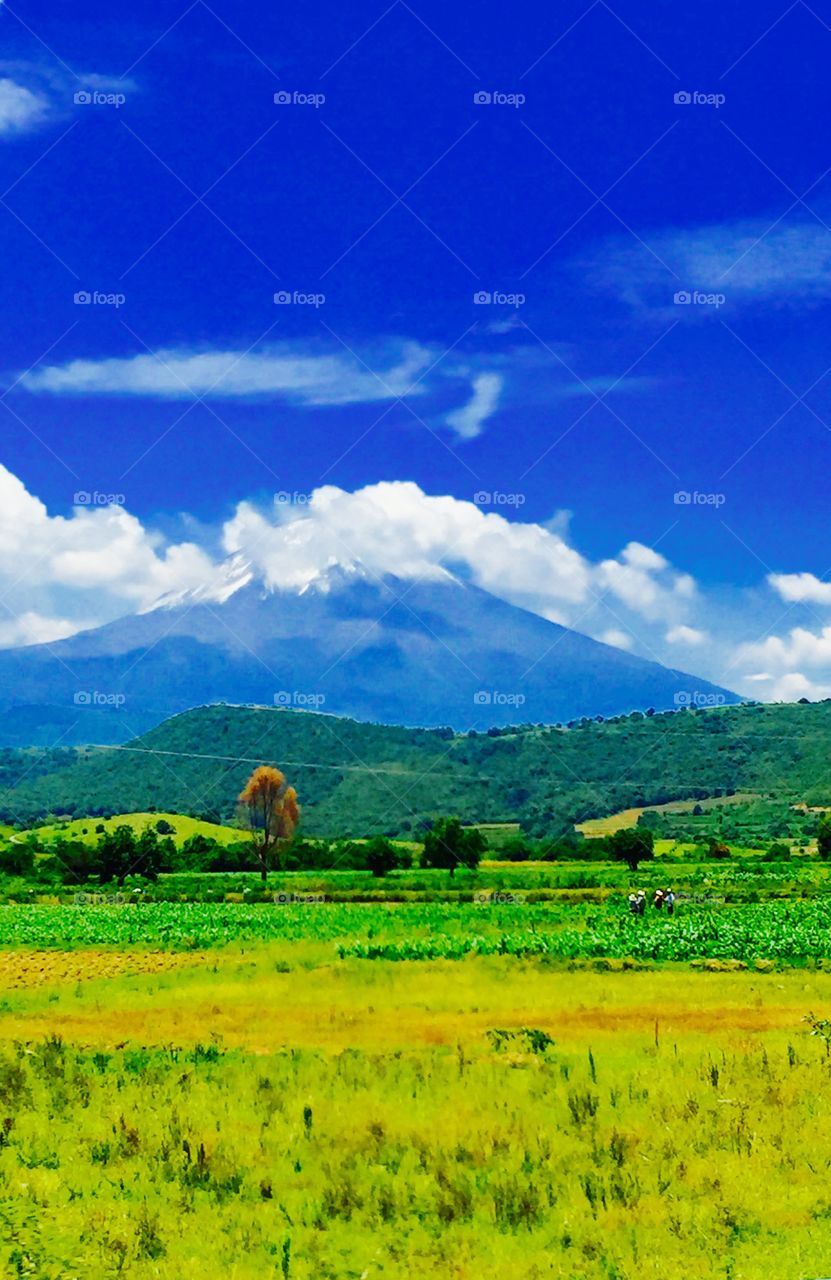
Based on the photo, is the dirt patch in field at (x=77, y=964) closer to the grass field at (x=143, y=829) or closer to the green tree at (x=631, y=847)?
the green tree at (x=631, y=847)

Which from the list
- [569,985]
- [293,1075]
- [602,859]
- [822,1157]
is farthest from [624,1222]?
[602,859]

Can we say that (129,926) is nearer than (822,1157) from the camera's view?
No

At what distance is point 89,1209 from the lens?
12.9m

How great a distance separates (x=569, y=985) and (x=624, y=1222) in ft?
67.2

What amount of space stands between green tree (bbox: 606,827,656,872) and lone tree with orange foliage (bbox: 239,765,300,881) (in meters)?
30.8

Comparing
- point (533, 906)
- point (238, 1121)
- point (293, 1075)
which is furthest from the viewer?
point (533, 906)

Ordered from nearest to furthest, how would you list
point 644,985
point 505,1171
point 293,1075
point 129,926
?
point 505,1171
point 293,1075
point 644,985
point 129,926

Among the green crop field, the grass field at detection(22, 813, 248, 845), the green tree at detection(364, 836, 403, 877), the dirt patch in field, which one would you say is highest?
the grass field at detection(22, 813, 248, 845)

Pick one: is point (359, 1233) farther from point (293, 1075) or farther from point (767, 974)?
point (767, 974)

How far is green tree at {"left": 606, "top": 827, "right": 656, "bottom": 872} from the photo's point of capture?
96613 mm

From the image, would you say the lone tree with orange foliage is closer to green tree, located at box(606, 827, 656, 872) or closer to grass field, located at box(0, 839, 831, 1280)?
green tree, located at box(606, 827, 656, 872)

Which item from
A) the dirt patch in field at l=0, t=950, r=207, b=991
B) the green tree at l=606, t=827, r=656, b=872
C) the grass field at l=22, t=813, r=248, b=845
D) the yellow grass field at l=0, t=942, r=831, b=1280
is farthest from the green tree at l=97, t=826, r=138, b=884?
the yellow grass field at l=0, t=942, r=831, b=1280

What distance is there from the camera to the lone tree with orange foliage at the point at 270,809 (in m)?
103

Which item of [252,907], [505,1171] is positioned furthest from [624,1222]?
[252,907]
